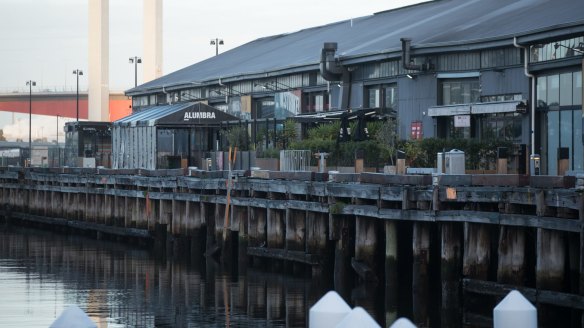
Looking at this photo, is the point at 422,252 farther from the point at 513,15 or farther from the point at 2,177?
the point at 2,177

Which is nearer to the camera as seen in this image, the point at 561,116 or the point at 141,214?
the point at 561,116

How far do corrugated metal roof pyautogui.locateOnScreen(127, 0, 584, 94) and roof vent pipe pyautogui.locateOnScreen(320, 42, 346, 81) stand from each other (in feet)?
1.62

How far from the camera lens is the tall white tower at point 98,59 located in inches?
4663

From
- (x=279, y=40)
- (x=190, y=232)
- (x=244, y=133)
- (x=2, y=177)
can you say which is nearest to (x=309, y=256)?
(x=190, y=232)

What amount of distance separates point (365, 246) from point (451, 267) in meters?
4.45

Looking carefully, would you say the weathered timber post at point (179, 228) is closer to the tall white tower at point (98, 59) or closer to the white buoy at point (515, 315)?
the white buoy at point (515, 315)

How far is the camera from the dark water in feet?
102

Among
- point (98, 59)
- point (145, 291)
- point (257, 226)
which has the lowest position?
point (145, 291)

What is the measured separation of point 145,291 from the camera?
3709cm

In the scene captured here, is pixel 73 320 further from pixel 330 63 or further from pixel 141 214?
pixel 330 63

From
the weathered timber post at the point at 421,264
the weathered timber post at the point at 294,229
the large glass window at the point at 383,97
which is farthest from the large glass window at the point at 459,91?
the weathered timber post at the point at 421,264

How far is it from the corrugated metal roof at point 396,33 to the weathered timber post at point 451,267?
1280 centimetres

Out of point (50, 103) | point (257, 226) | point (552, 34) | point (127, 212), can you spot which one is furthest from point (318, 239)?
point (50, 103)

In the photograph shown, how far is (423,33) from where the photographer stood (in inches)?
→ 2154
